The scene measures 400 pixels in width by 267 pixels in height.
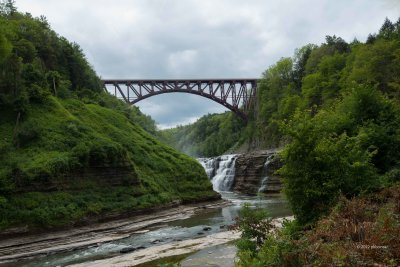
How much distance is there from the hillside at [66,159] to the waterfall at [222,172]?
1235cm

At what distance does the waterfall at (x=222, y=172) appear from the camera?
2280 inches

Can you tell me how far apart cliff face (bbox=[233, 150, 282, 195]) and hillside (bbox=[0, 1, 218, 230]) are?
932cm

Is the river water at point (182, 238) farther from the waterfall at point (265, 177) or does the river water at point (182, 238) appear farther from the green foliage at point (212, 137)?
the green foliage at point (212, 137)

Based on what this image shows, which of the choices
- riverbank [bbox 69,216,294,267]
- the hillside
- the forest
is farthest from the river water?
the hillside

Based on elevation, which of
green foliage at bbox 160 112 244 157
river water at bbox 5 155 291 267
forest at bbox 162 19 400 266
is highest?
green foliage at bbox 160 112 244 157

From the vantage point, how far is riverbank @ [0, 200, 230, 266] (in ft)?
73.2

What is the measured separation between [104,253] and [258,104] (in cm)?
7354

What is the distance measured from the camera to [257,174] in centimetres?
5256

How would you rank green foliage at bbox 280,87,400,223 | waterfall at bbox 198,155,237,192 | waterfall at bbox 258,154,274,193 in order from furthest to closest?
1. waterfall at bbox 198,155,237,192
2. waterfall at bbox 258,154,274,193
3. green foliage at bbox 280,87,400,223

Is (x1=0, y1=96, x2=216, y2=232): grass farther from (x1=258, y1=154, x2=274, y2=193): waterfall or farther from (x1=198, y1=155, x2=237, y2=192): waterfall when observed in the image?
(x1=198, y1=155, x2=237, y2=192): waterfall

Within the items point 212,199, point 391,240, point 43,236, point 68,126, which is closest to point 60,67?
point 68,126

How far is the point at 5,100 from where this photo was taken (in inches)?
1421

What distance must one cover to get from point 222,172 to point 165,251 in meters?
40.2

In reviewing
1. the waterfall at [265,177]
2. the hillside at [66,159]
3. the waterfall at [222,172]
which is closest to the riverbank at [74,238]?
the hillside at [66,159]
